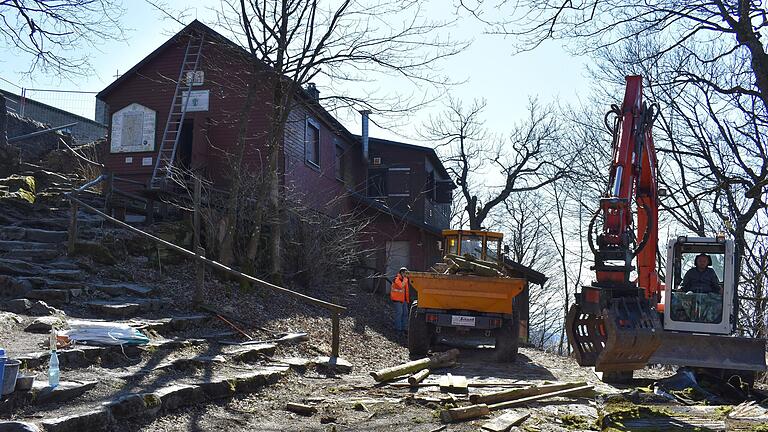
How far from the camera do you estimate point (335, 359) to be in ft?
34.2

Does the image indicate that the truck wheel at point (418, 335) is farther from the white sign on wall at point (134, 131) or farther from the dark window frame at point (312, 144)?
the white sign on wall at point (134, 131)

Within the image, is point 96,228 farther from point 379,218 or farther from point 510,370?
point 379,218

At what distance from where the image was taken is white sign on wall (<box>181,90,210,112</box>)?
21.5 m

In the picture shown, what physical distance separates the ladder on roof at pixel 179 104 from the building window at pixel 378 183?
36.2 ft

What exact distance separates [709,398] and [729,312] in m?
1.58

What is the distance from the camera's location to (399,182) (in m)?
31.3

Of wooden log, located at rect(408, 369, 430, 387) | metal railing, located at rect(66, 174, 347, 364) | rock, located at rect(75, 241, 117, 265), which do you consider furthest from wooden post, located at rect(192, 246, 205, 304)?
wooden log, located at rect(408, 369, 430, 387)

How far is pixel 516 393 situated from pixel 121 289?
20.0 ft

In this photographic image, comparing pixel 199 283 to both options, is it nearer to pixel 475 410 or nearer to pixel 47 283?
pixel 47 283

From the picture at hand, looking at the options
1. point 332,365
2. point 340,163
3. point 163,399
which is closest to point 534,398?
point 332,365

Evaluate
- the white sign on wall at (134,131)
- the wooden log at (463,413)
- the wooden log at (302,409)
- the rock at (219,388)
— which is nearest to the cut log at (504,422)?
the wooden log at (463,413)

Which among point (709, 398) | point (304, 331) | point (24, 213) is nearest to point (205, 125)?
point (24, 213)

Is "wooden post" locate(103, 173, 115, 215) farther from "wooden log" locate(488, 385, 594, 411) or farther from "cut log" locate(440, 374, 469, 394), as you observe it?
"wooden log" locate(488, 385, 594, 411)

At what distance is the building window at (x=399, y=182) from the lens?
31328 millimetres
